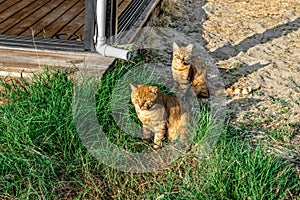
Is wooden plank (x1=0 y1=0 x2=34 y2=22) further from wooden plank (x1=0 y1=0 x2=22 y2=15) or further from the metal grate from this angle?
the metal grate

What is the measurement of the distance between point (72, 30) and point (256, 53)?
101 inches

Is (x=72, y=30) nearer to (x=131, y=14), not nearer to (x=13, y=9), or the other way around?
(x=131, y=14)

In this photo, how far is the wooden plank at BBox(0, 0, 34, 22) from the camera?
6.69m

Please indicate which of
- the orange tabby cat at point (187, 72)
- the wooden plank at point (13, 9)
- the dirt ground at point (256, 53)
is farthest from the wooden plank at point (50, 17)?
the orange tabby cat at point (187, 72)

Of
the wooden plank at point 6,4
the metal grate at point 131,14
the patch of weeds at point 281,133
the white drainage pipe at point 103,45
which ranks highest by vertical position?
the white drainage pipe at point 103,45

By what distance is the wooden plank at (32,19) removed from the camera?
6234 millimetres

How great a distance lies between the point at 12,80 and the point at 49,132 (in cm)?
78

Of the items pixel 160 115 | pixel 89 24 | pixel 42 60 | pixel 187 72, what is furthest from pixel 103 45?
pixel 160 115

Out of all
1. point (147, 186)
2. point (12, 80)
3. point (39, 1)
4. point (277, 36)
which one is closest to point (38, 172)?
point (147, 186)

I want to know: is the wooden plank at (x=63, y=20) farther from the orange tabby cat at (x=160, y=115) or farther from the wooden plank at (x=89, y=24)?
the orange tabby cat at (x=160, y=115)

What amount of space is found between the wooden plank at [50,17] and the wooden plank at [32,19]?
0.03m

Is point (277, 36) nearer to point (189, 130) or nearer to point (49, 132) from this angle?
point (189, 130)

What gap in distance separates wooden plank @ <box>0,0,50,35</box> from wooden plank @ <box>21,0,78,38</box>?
0.45 feet

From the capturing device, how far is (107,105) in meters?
4.37
